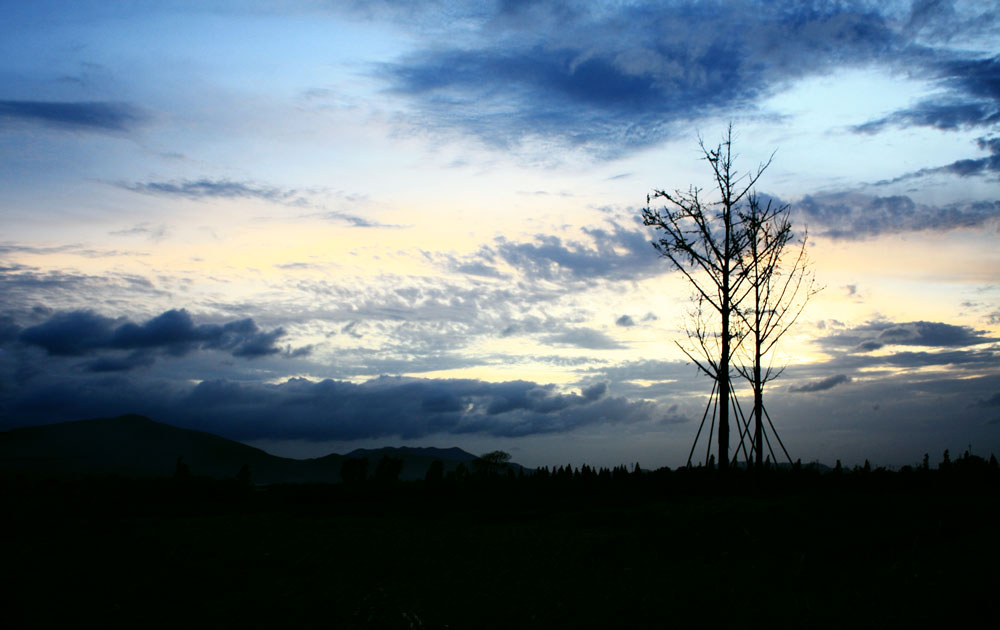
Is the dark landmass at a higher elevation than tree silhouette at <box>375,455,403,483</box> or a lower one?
lower

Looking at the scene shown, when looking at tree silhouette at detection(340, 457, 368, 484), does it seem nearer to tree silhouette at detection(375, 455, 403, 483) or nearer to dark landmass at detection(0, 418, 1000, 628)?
tree silhouette at detection(375, 455, 403, 483)

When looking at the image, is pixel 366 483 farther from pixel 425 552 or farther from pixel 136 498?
pixel 425 552

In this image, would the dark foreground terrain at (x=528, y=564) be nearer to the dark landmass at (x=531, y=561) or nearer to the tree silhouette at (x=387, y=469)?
the dark landmass at (x=531, y=561)

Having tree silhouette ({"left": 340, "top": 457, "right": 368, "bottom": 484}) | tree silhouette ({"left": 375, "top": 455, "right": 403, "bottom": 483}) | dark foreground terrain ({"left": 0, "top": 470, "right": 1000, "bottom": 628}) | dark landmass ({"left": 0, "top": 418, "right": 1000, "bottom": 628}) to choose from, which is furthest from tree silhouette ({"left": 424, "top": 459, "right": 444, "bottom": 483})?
dark foreground terrain ({"left": 0, "top": 470, "right": 1000, "bottom": 628})

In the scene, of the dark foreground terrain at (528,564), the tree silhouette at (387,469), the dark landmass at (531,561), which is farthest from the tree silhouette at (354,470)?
the dark foreground terrain at (528,564)

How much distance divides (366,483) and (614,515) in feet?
30.9

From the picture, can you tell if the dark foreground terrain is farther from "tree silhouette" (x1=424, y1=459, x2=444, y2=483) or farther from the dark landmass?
"tree silhouette" (x1=424, y1=459, x2=444, y2=483)

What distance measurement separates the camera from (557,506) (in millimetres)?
15062

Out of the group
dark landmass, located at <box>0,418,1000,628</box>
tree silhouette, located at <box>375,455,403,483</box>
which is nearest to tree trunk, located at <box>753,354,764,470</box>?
dark landmass, located at <box>0,418,1000,628</box>

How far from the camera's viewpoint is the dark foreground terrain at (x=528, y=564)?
6363mm

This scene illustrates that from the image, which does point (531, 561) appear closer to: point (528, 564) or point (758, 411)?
point (528, 564)

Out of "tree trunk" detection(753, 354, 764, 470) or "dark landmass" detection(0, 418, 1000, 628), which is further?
"tree trunk" detection(753, 354, 764, 470)

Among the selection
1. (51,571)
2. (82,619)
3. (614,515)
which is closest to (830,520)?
(614,515)

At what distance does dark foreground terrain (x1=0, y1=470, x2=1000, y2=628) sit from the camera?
6.36 m
